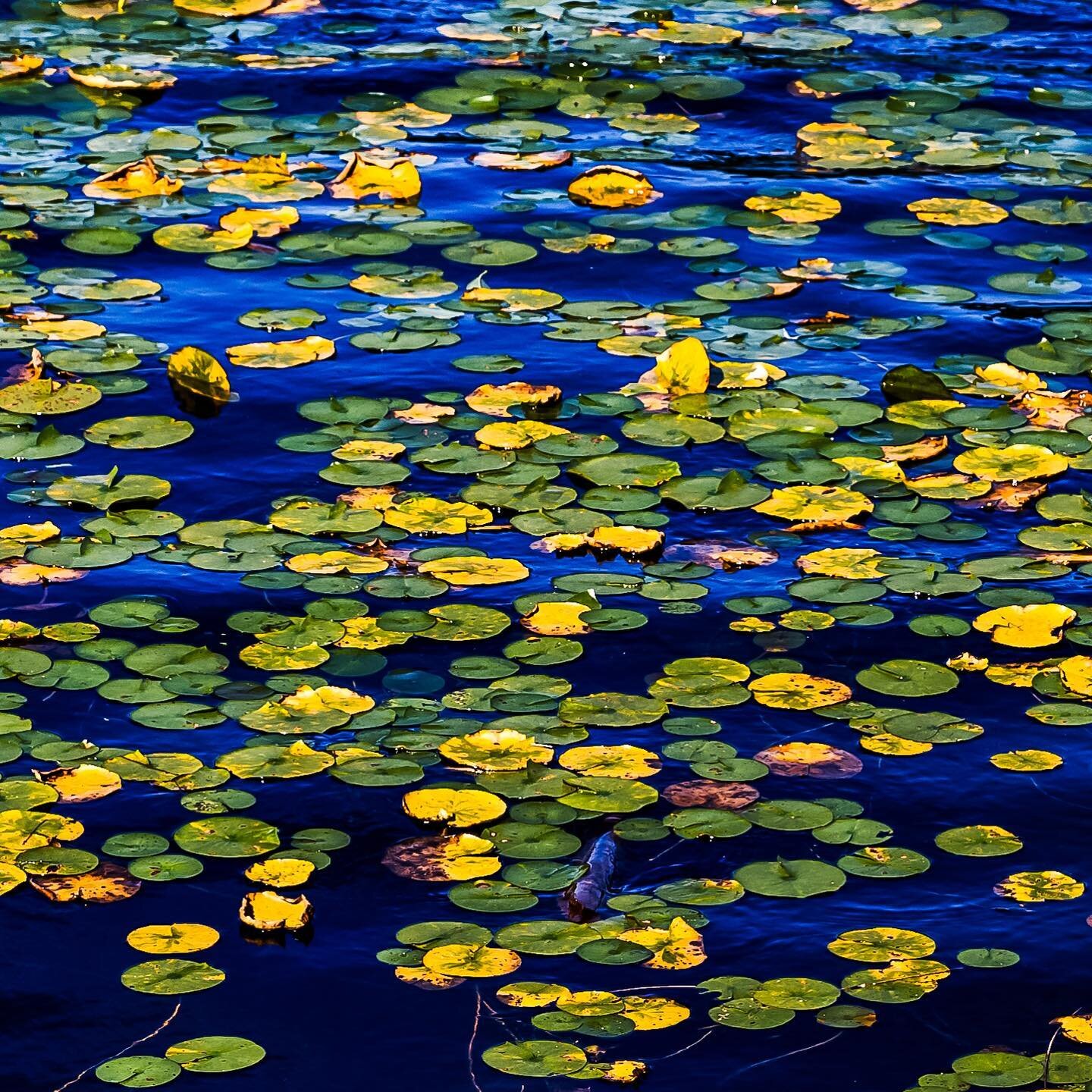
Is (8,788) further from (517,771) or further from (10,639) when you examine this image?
(517,771)

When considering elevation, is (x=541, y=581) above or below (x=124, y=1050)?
above

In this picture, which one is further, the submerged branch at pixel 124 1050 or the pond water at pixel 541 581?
the pond water at pixel 541 581

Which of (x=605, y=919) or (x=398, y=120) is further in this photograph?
(x=398, y=120)

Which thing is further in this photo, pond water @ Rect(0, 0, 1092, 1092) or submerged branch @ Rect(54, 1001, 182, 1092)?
pond water @ Rect(0, 0, 1092, 1092)

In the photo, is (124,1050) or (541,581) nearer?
(124,1050)

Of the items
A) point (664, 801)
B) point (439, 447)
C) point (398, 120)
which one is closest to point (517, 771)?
point (664, 801)

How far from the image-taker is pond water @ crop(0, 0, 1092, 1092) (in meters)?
3.22

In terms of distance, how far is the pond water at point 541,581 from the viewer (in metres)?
3.22

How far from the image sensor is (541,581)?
4.39 meters

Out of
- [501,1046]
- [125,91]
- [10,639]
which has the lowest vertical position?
[501,1046]

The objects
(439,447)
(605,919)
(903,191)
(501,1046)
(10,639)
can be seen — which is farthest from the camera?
(903,191)

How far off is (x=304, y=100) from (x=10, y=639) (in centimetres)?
391

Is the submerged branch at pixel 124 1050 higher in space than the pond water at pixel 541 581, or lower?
lower

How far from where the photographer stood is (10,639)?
4.13 m
